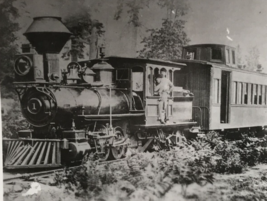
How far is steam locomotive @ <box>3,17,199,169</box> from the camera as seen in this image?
3006mm

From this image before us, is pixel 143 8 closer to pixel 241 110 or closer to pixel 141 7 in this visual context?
pixel 141 7

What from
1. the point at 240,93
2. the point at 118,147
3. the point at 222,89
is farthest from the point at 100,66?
the point at 240,93

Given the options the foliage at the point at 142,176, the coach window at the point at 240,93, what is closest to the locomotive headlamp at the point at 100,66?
the foliage at the point at 142,176

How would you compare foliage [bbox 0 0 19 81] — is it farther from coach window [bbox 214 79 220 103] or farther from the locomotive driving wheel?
coach window [bbox 214 79 220 103]

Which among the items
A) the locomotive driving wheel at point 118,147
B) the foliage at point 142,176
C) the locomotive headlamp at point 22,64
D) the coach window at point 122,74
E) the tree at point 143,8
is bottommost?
the foliage at point 142,176

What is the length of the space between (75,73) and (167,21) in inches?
43.8

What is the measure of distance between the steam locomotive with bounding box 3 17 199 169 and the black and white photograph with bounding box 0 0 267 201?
11 millimetres

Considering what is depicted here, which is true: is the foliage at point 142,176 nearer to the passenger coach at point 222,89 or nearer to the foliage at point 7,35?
the passenger coach at point 222,89

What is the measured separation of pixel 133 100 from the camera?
10.8 ft

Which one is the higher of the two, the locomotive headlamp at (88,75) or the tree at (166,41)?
the tree at (166,41)

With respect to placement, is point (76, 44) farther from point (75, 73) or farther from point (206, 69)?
point (206, 69)

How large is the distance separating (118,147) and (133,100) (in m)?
0.53

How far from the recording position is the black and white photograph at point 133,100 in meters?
3.01

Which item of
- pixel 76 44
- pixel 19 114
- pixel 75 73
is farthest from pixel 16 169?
pixel 76 44
